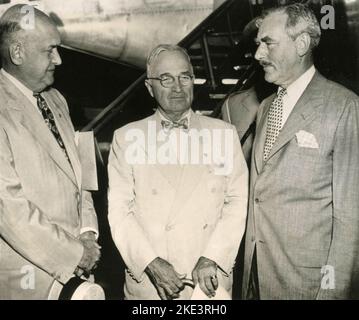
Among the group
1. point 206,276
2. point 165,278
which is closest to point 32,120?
point 165,278

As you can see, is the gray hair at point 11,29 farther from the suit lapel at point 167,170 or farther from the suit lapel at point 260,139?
the suit lapel at point 260,139

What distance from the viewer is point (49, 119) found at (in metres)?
2.25

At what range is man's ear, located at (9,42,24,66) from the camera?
80.1 inches

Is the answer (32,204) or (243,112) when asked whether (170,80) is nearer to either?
(32,204)

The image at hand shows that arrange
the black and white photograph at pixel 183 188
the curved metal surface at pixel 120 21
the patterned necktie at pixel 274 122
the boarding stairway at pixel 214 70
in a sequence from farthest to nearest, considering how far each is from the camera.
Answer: the curved metal surface at pixel 120 21, the boarding stairway at pixel 214 70, the patterned necktie at pixel 274 122, the black and white photograph at pixel 183 188

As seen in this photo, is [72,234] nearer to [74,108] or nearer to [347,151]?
[347,151]

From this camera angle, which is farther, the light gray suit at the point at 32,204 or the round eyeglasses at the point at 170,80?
the round eyeglasses at the point at 170,80

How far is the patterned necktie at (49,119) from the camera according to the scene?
222cm

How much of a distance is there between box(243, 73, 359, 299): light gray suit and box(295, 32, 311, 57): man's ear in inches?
6.6

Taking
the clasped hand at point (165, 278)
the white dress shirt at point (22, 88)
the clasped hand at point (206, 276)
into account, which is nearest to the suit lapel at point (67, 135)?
the white dress shirt at point (22, 88)

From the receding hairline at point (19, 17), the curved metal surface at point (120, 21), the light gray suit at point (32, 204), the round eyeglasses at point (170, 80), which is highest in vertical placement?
the curved metal surface at point (120, 21)

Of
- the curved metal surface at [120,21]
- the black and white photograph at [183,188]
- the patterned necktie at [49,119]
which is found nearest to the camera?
the black and white photograph at [183,188]

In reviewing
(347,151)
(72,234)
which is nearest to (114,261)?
(72,234)

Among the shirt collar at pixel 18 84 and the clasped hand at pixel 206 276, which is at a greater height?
the shirt collar at pixel 18 84
